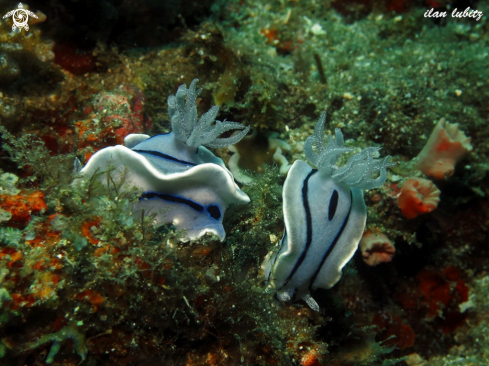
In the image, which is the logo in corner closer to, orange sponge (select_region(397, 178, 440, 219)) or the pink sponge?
orange sponge (select_region(397, 178, 440, 219))

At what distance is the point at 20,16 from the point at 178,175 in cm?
285

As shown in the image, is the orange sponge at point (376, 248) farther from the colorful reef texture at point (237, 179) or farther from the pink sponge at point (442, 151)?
the pink sponge at point (442, 151)

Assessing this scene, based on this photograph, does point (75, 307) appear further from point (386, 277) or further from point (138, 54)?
point (386, 277)

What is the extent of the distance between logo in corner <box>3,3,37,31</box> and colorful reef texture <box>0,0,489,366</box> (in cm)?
2

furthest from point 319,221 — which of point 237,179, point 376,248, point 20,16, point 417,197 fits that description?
point 20,16

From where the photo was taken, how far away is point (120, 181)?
2.58 m

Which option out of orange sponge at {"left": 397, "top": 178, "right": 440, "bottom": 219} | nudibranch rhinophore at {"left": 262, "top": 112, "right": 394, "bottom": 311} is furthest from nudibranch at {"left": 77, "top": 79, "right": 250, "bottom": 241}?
orange sponge at {"left": 397, "top": 178, "right": 440, "bottom": 219}

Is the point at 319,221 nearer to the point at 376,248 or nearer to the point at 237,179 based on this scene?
the point at 237,179

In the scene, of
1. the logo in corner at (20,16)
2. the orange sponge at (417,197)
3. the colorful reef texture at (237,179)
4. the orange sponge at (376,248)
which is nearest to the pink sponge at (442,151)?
the colorful reef texture at (237,179)

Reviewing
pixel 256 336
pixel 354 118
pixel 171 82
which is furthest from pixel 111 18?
pixel 256 336

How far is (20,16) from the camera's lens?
3.45 meters

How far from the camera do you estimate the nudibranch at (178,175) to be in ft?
8.30

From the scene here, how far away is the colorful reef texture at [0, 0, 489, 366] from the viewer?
213cm

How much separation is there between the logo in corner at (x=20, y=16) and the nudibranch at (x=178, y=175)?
2.09 metres
